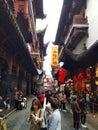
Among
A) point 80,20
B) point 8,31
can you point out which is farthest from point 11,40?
point 80,20

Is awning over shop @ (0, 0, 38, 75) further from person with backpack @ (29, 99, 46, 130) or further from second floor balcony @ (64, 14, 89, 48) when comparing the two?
second floor balcony @ (64, 14, 89, 48)

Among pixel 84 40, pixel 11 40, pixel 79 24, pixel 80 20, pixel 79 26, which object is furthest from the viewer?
pixel 84 40

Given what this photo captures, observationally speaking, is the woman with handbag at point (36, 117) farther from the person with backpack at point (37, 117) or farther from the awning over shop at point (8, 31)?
the awning over shop at point (8, 31)

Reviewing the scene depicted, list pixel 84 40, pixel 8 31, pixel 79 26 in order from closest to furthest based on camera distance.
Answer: pixel 8 31 < pixel 79 26 < pixel 84 40

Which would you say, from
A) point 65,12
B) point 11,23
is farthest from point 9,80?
point 65,12

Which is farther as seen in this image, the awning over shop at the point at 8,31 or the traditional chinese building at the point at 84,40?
the traditional chinese building at the point at 84,40

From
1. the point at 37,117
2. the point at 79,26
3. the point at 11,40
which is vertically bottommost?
the point at 37,117

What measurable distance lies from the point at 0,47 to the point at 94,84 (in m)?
8.72

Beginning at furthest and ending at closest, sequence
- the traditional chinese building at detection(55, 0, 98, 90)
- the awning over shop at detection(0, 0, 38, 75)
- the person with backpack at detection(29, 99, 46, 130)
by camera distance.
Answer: the traditional chinese building at detection(55, 0, 98, 90), the awning over shop at detection(0, 0, 38, 75), the person with backpack at detection(29, 99, 46, 130)

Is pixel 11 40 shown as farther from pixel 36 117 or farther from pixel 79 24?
pixel 36 117

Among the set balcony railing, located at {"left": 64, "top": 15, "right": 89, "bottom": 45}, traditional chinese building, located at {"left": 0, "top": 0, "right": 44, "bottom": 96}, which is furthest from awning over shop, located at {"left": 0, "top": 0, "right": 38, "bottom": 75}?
balcony railing, located at {"left": 64, "top": 15, "right": 89, "bottom": 45}

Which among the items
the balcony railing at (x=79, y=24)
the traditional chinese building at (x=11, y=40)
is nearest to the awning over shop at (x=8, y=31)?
the traditional chinese building at (x=11, y=40)

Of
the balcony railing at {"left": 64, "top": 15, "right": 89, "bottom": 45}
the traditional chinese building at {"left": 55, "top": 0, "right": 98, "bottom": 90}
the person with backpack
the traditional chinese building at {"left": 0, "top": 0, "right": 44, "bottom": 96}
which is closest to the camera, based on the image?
the person with backpack

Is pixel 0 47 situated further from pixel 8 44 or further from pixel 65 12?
pixel 65 12
